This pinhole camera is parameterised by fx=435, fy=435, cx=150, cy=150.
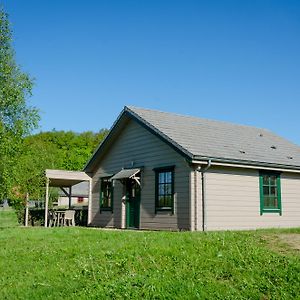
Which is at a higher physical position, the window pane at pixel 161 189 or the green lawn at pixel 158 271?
the window pane at pixel 161 189

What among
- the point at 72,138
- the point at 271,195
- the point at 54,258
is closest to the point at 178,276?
the point at 54,258

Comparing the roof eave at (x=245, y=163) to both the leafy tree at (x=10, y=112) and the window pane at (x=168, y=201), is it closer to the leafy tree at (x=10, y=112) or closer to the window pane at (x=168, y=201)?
the window pane at (x=168, y=201)

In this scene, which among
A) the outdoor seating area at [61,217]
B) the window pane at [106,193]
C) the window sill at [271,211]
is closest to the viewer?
the window sill at [271,211]

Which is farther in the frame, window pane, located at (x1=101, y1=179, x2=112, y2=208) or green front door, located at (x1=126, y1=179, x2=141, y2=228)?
window pane, located at (x1=101, y1=179, x2=112, y2=208)

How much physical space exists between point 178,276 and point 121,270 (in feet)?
4.39

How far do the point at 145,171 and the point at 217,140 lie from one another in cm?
329

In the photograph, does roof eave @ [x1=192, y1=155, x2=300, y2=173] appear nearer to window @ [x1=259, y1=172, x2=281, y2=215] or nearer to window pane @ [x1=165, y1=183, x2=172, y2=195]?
window @ [x1=259, y1=172, x2=281, y2=215]

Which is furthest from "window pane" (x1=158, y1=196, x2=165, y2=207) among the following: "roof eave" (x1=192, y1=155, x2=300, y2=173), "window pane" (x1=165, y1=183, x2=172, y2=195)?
"roof eave" (x1=192, y1=155, x2=300, y2=173)

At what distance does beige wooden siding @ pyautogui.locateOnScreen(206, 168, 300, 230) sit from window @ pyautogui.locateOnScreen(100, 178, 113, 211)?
6.18 m

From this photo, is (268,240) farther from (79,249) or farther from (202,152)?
(202,152)

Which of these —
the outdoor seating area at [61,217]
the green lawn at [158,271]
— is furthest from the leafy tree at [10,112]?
the green lawn at [158,271]

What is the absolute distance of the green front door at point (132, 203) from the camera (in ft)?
60.4

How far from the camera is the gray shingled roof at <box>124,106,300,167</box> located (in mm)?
16344

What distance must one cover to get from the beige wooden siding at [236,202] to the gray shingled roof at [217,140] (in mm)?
709
